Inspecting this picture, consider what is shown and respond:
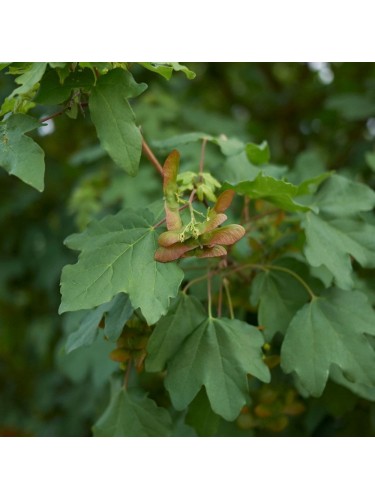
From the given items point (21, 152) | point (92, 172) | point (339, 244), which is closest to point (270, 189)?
point (339, 244)

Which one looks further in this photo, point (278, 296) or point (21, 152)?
point (278, 296)

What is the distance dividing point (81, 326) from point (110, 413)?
0.74ft

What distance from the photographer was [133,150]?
4.19 ft

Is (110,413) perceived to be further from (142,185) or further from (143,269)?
Answer: (142,185)

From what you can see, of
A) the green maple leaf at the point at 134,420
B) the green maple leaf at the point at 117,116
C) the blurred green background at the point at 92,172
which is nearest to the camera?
the green maple leaf at the point at 117,116

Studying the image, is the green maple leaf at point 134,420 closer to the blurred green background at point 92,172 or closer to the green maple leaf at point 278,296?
the green maple leaf at point 278,296

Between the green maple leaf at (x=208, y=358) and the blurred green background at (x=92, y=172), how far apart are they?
36.5 inches

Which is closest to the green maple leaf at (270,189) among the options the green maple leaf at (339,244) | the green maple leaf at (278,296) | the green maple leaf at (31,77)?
the green maple leaf at (339,244)

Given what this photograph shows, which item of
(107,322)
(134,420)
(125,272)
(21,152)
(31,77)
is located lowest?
(134,420)

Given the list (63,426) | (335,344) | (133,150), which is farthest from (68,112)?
(63,426)

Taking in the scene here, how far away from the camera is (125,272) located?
4.16 feet

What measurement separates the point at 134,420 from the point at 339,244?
25.1 inches

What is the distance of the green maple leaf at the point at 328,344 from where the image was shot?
1.43 metres

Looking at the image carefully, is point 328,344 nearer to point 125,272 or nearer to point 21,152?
→ point 125,272
